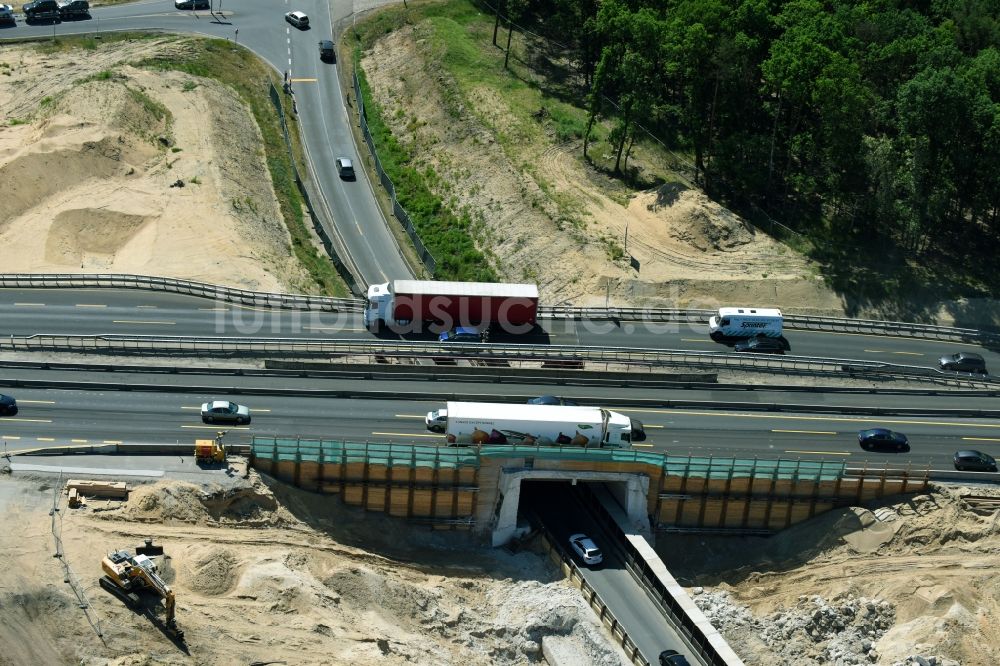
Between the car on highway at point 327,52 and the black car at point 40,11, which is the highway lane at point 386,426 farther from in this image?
the black car at point 40,11

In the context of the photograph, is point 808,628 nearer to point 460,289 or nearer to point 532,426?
point 532,426

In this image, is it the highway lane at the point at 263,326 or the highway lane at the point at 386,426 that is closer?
the highway lane at the point at 386,426

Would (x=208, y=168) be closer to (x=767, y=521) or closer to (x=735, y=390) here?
(x=735, y=390)

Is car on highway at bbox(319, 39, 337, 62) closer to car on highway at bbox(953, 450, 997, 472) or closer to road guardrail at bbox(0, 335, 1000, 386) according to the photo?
road guardrail at bbox(0, 335, 1000, 386)

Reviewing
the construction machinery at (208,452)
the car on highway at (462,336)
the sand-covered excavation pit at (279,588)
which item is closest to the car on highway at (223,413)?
the construction machinery at (208,452)

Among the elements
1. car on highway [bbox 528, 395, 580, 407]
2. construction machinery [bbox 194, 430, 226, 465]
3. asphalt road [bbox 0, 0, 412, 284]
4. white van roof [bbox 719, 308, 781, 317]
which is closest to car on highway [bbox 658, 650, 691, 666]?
car on highway [bbox 528, 395, 580, 407]
